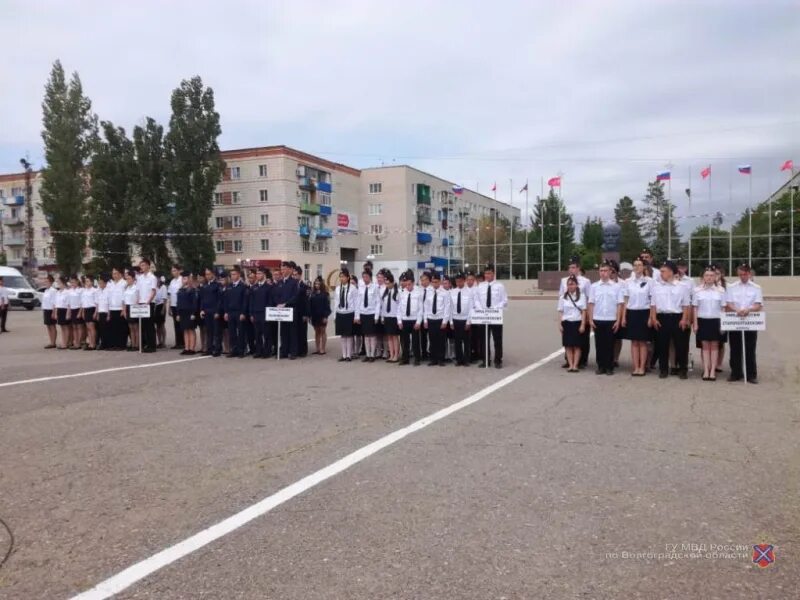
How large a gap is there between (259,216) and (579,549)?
2742 inches

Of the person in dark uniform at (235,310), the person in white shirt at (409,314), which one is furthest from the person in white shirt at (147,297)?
the person in white shirt at (409,314)

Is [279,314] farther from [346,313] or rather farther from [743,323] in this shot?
[743,323]

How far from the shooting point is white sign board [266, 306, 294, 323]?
13.4m

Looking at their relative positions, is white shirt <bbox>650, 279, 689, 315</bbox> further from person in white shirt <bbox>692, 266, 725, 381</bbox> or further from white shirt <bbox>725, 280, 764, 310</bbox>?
white shirt <bbox>725, 280, 764, 310</bbox>

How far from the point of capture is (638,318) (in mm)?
A: 11008

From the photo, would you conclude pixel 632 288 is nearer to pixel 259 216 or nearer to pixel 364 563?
pixel 364 563

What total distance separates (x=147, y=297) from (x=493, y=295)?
8.09 metres

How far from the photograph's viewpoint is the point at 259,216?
2790 inches

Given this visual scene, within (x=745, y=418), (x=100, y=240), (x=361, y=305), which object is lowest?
(x=745, y=418)

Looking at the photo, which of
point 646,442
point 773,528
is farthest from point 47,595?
point 646,442

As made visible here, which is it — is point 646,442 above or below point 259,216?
below

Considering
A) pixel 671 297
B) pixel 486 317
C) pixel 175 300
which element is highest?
pixel 175 300

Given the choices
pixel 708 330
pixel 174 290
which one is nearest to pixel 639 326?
pixel 708 330

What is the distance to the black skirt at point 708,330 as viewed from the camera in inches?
411
